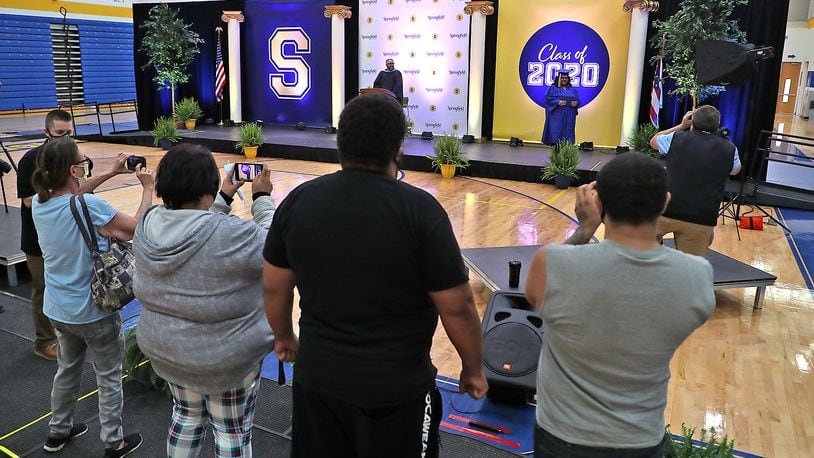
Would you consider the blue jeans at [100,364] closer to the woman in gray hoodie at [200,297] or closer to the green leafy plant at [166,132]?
the woman in gray hoodie at [200,297]

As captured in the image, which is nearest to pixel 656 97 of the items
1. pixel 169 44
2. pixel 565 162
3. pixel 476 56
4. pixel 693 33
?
pixel 693 33

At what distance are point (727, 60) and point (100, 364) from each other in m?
5.37

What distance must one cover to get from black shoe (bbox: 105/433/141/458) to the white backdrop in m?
10.3

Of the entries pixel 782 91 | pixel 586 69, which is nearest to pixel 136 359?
pixel 586 69

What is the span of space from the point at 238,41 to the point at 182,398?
13.3 m

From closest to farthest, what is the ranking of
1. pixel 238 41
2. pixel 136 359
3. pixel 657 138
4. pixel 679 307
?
pixel 679 307
pixel 136 359
pixel 657 138
pixel 238 41

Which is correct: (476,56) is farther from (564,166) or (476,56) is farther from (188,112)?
(188,112)

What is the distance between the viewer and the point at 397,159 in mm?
1558

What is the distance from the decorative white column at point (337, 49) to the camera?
41.3 feet

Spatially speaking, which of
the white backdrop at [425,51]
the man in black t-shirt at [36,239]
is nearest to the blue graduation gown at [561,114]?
the white backdrop at [425,51]

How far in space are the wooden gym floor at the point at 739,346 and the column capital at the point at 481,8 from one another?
4736 mm

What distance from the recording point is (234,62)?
1407 centimetres

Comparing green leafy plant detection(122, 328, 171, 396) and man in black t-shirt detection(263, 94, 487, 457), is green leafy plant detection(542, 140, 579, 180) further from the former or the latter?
man in black t-shirt detection(263, 94, 487, 457)

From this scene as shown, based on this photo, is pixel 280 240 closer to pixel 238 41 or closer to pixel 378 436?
pixel 378 436
